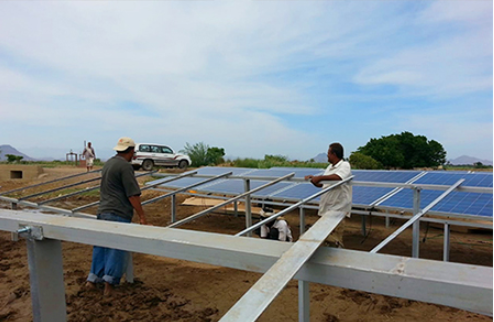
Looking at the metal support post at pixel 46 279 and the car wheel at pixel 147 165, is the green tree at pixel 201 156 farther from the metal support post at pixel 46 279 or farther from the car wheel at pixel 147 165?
the metal support post at pixel 46 279

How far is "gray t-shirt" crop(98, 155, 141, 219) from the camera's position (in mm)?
3533

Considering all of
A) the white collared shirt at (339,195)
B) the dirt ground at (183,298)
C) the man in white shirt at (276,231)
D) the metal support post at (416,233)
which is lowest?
the dirt ground at (183,298)

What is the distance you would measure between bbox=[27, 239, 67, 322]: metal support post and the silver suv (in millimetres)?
15725

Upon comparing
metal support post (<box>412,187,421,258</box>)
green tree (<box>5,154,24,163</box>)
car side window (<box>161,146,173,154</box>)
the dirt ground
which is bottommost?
the dirt ground

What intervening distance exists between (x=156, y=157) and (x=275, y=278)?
701 inches

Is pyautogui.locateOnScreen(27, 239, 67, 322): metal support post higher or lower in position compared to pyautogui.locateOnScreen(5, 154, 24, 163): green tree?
lower

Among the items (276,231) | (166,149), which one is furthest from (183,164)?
(276,231)

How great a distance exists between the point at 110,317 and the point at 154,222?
510cm

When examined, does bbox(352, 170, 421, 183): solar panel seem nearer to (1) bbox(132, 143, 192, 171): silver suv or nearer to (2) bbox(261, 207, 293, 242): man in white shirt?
(2) bbox(261, 207, 293, 242): man in white shirt

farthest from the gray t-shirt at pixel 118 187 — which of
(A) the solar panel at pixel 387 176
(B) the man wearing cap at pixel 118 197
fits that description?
(A) the solar panel at pixel 387 176

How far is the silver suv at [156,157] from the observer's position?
17.4 metres

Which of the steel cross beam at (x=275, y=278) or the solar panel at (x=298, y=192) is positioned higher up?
the steel cross beam at (x=275, y=278)

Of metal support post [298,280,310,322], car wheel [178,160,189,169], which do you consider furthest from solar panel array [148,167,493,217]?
car wheel [178,160,189,169]

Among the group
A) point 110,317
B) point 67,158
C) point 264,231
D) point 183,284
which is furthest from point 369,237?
point 67,158
